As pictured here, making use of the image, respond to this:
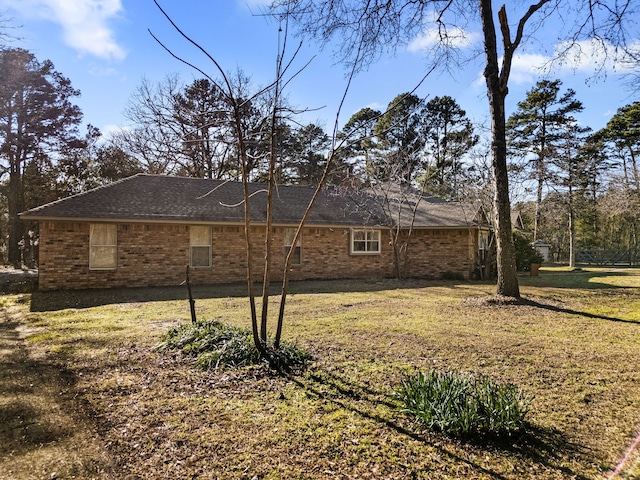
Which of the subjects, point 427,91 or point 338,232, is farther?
point 338,232

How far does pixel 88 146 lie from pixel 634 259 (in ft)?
124

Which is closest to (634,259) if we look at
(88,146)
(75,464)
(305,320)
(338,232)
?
(338,232)

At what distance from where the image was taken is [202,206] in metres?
13.7

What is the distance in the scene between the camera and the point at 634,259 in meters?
26.6

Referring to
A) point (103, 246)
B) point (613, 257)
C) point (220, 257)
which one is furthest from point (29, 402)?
point (613, 257)

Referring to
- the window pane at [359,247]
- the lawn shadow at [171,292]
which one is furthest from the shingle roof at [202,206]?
the lawn shadow at [171,292]

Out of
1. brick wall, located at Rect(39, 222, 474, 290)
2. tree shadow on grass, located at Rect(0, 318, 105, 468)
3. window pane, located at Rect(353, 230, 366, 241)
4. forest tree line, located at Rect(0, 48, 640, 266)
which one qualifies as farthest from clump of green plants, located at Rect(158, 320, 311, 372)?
forest tree line, located at Rect(0, 48, 640, 266)

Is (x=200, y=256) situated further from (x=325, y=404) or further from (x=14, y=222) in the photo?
(x=14, y=222)

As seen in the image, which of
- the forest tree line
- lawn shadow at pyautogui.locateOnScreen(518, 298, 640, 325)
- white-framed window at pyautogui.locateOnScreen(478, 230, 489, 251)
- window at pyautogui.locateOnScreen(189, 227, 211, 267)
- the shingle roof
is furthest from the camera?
the forest tree line

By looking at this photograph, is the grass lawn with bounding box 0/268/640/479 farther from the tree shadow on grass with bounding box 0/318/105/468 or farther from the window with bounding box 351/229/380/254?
the window with bounding box 351/229/380/254

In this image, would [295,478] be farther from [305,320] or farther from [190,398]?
[305,320]

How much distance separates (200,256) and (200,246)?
0.34 m

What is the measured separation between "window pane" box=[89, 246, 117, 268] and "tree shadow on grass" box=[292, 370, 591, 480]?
34.3 ft

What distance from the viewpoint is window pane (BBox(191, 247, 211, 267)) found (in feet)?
43.0
